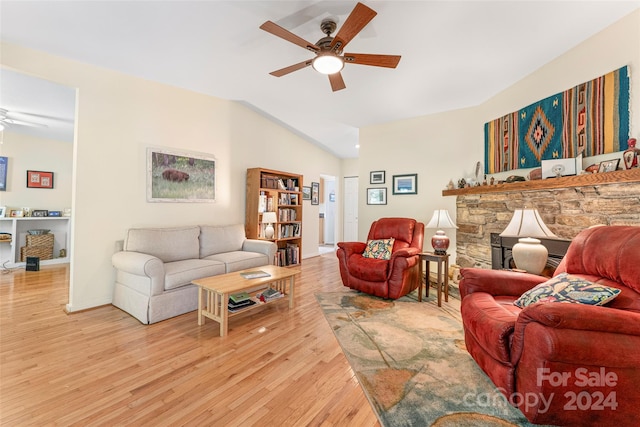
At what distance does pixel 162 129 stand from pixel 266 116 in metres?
1.84

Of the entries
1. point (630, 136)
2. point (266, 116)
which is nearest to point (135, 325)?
point (266, 116)

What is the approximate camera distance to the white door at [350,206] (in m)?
7.11

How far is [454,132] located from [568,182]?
2.00m

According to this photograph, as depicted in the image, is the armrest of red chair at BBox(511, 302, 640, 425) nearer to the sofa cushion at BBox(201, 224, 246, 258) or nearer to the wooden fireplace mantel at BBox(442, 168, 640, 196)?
the wooden fireplace mantel at BBox(442, 168, 640, 196)

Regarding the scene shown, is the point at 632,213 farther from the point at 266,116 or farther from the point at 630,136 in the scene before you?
the point at 266,116

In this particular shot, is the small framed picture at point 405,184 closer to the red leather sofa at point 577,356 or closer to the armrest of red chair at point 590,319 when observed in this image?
the red leather sofa at point 577,356

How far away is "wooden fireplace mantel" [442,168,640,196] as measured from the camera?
203 cm

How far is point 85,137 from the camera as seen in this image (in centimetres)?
286

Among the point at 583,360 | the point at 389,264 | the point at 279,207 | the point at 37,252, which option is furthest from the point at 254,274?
the point at 37,252

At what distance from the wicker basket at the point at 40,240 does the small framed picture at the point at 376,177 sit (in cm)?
592

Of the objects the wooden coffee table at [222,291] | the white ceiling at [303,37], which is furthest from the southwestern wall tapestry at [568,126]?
the wooden coffee table at [222,291]

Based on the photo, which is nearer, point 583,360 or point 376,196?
point 583,360

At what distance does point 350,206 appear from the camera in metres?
7.14

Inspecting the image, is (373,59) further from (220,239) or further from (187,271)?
(220,239)
